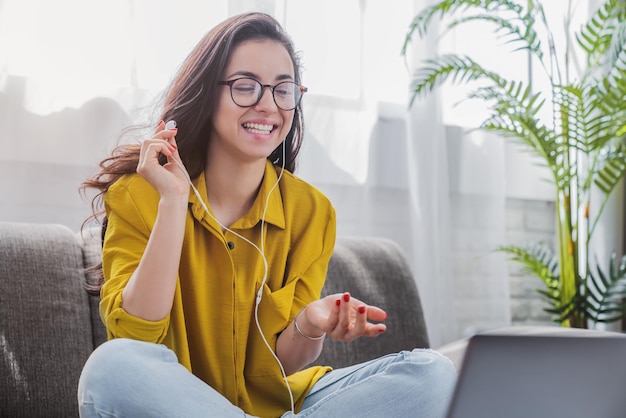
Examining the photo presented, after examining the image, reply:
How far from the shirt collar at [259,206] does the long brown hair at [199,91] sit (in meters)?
0.07

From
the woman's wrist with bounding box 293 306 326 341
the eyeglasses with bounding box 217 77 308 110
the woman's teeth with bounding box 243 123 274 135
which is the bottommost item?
the woman's wrist with bounding box 293 306 326 341

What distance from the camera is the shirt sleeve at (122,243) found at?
1.38m

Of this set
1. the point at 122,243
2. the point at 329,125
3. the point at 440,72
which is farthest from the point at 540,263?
the point at 122,243

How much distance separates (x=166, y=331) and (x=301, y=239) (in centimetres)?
35

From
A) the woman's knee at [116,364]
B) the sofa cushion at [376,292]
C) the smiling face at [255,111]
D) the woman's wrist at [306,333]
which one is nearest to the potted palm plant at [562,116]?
the sofa cushion at [376,292]

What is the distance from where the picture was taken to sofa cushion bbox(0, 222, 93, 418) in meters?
1.55

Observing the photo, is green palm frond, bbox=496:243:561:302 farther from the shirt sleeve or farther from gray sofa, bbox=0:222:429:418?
the shirt sleeve

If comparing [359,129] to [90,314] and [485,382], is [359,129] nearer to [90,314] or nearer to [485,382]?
[90,314]

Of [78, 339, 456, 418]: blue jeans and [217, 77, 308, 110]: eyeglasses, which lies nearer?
[78, 339, 456, 418]: blue jeans

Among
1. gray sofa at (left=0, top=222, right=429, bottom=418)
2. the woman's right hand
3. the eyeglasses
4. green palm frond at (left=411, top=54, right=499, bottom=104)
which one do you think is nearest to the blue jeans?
the woman's right hand

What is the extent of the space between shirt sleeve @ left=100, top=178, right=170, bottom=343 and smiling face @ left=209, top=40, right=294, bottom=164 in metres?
0.19

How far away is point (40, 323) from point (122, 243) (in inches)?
11.7

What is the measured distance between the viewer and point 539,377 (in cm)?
82

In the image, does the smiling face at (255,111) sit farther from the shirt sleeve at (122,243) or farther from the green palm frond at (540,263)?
the green palm frond at (540,263)
